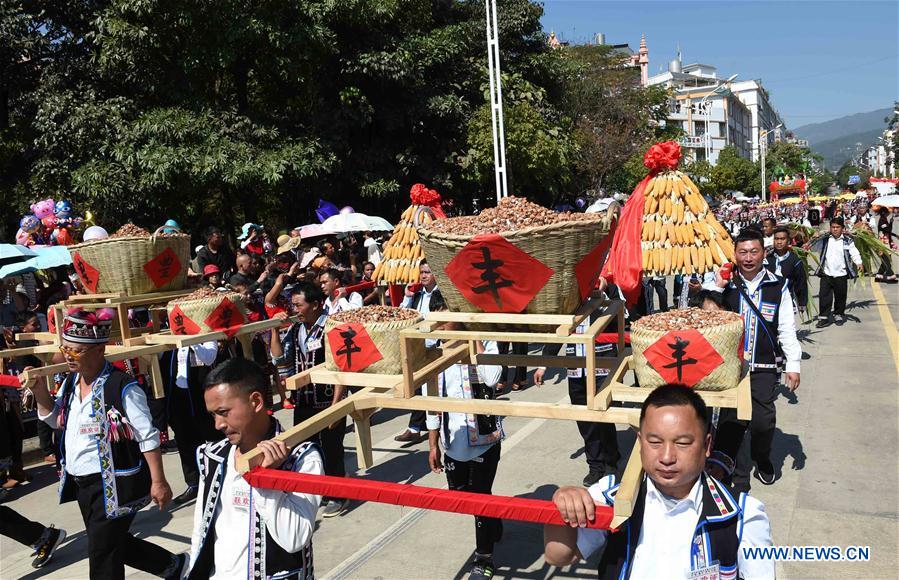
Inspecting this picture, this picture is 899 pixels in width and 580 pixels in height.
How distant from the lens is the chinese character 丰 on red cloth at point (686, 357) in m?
2.79

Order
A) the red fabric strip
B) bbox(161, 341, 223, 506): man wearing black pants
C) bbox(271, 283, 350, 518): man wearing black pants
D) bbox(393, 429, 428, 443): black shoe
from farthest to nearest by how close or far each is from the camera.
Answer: bbox(393, 429, 428, 443): black shoe
bbox(161, 341, 223, 506): man wearing black pants
bbox(271, 283, 350, 518): man wearing black pants
the red fabric strip

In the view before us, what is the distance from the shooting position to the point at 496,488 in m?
5.83

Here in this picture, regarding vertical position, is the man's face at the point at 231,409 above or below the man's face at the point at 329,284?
below

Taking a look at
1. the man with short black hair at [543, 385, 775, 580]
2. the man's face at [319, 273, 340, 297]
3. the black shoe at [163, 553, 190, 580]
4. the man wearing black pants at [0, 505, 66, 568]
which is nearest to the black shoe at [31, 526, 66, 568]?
the man wearing black pants at [0, 505, 66, 568]

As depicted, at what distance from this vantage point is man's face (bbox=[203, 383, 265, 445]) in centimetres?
269

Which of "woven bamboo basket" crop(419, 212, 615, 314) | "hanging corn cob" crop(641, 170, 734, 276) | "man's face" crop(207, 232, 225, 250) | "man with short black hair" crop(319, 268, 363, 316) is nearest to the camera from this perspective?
"woven bamboo basket" crop(419, 212, 615, 314)

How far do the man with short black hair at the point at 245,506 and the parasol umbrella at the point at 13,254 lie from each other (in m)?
7.24

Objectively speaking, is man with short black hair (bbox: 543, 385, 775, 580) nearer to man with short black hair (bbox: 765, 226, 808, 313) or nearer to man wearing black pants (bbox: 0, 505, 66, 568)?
man wearing black pants (bbox: 0, 505, 66, 568)

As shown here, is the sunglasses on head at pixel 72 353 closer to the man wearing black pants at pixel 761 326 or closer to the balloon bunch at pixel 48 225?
the man wearing black pants at pixel 761 326

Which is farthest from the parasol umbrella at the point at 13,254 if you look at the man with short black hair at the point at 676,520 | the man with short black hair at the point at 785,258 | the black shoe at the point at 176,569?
the man with short black hair at the point at 785,258

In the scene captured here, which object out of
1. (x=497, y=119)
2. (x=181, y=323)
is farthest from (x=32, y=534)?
(x=497, y=119)

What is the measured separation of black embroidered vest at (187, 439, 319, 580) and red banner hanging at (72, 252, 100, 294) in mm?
2596

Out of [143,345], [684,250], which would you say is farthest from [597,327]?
[143,345]

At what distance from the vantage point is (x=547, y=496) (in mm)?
5582
